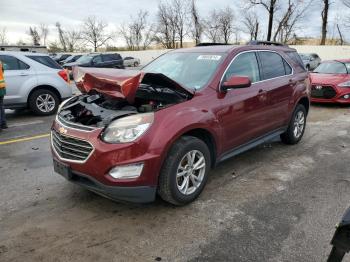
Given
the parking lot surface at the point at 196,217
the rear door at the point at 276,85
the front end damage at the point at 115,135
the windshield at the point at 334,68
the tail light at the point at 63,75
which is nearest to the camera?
the parking lot surface at the point at 196,217

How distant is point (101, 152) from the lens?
3.21 meters

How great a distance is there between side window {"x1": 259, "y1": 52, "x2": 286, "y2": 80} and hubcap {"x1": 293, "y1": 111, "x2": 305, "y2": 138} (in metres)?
0.96

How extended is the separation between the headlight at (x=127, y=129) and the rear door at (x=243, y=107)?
3.64 ft

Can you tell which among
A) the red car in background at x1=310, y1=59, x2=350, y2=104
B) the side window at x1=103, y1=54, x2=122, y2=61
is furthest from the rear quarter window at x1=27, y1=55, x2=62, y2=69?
the side window at x1=103, y1=54, x2=122, y2=61

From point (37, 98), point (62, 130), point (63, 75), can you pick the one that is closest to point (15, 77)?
point (37, 98)

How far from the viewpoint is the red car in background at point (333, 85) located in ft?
33.0

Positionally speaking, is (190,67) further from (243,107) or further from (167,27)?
(167,27)

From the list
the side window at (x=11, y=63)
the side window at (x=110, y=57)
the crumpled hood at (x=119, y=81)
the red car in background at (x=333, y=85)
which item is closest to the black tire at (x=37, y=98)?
the side window at (x=11, y=63)

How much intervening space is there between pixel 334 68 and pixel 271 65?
7.24 m

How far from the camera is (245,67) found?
4680 mm

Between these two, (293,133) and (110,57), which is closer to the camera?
(293,133)

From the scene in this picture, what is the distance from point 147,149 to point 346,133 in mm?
5529

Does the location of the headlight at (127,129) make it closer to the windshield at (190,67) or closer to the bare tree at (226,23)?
the windshield at (190,67)

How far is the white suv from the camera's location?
8.56 metres
